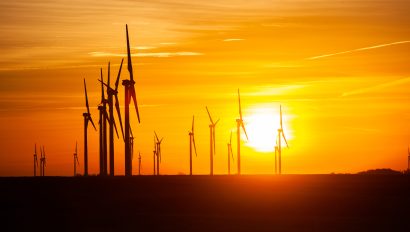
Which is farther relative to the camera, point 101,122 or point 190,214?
point 101,122

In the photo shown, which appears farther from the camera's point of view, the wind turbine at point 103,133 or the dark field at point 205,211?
the wind turbine at point 103,133

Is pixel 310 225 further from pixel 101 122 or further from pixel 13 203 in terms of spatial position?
pixel 101 122

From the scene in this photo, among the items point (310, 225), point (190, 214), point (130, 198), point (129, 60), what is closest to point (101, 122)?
point (129, 60)

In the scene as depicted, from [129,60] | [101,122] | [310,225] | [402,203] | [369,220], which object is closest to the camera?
[310,225]

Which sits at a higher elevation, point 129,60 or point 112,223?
point 129,60

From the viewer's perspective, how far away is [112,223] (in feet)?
231

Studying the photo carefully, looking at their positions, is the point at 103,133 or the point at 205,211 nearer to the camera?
the point at 205,211

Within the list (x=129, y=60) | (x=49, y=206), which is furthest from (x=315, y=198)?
(x=129, y=60)

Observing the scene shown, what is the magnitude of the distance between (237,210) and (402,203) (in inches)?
648

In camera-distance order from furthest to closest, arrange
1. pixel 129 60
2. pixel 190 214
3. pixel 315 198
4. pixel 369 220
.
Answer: pixel 129 60
pixel 315 198
pixel 190 214
pixel 369 220

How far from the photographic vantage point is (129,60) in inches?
5418

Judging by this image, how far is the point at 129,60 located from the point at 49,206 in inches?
1969

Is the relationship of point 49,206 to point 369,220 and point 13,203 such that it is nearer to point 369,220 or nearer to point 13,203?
point 13,203

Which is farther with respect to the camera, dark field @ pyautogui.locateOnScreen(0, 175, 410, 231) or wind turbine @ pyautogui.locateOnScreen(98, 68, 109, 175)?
wind turbine @ pyautogui.locateOnScreen(98, 68, 109, 175)
